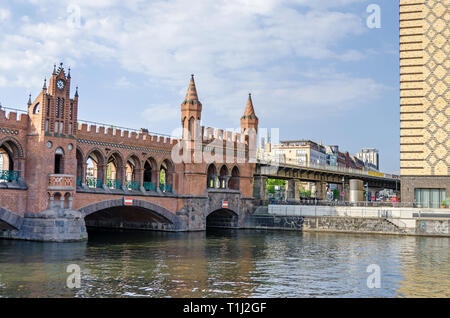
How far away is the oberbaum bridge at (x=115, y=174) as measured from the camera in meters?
36.1

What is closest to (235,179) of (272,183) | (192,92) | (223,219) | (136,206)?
(223,219)

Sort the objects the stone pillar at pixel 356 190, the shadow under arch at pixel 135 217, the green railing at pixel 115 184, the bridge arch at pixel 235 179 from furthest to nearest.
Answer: the stone pillar at pixel 356 190, the bridge arch at pixel 235 179, the shadow under arch at pixel 135 217, the green railing at pixel 115 184

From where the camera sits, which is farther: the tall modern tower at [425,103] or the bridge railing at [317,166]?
the bridge railing at [317,166]

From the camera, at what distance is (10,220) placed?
35406 millimetres

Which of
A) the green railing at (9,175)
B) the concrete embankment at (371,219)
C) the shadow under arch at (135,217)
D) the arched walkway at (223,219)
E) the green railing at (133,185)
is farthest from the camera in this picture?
the arched walkway at (223,219)

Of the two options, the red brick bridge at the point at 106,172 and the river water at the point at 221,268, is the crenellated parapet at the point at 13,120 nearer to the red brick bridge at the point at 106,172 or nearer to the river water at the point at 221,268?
the red brick bridge at the point at 106,172

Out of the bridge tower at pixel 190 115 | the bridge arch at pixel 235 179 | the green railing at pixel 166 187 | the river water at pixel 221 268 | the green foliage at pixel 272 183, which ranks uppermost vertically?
the bridge tower at pixel 190 115

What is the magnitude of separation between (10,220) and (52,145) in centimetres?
618

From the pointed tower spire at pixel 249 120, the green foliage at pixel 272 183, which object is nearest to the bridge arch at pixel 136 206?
the pointed tower spire at pixel 249 120

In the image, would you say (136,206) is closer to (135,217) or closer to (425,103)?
(135,217)

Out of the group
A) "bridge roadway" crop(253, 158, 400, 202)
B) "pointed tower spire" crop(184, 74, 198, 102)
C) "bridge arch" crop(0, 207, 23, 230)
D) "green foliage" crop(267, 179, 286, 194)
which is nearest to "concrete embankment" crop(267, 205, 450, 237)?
"bridge roadway" crop(253, 158, 400, 202)

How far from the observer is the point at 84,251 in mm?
31656

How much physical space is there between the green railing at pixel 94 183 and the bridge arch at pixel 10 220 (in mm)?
6824
